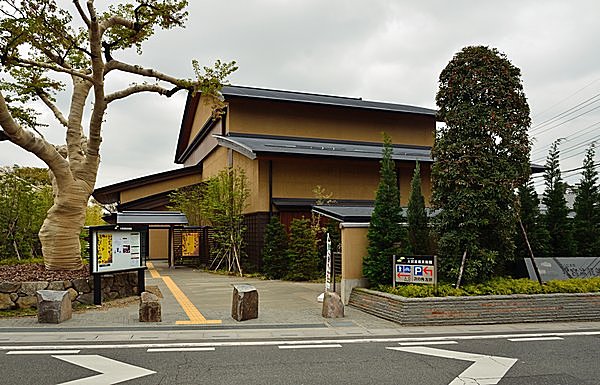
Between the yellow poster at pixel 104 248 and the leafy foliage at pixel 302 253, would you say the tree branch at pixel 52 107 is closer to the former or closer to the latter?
the yellow poster at pixel 104 248

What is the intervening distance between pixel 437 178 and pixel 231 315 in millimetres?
5589

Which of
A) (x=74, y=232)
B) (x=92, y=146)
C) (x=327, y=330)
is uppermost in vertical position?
(x=92, y=146)

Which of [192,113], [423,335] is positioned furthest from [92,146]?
[192,113]

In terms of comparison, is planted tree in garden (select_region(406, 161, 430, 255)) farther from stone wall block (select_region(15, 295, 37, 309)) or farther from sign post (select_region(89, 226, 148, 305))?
stone wall block (select_region(15, 295, 37, 309))

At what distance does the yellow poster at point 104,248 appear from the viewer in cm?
1188

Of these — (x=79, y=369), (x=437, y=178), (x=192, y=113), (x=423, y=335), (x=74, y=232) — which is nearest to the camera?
(x=79, y=369)

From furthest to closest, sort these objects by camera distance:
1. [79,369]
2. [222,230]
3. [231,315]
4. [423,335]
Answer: [222,230], [231,315], [423,335], [79,369]

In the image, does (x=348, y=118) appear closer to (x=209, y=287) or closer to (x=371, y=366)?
(x=209, y=287)

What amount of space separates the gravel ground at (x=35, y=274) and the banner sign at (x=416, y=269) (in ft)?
24.6

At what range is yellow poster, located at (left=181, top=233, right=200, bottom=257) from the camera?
27.0m

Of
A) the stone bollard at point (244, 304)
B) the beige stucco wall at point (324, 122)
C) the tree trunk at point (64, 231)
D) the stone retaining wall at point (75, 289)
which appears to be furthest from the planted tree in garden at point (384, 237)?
the beige stucco wall at point (324, 122)

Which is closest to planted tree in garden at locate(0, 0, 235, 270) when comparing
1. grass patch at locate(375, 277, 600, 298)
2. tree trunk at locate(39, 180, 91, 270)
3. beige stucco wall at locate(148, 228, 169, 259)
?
tree trunk at locate(39, 180, 91, 270)

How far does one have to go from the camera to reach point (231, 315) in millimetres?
10859

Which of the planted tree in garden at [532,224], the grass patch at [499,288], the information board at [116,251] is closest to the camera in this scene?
the grass patch at [499,288]
